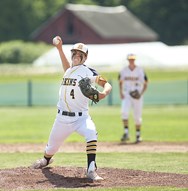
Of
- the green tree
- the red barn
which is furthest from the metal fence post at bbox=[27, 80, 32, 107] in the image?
the green tree

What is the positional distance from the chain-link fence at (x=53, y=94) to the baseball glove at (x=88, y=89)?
867 inches

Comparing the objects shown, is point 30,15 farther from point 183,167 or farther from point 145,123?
point 183,167

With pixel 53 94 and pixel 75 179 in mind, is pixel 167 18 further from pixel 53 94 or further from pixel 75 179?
pixel 75 179

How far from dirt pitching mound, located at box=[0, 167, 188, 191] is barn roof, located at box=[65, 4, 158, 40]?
64.0m

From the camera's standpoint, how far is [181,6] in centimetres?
8912

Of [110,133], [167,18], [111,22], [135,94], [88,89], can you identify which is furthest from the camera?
[167,18]

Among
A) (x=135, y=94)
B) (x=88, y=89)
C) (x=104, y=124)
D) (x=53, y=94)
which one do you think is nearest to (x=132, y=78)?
(x=135, y=94)

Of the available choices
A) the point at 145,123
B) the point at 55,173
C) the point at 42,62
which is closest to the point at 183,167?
the point at 55,173

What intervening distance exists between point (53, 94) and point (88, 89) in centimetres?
2308

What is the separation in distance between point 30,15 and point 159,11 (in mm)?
16009

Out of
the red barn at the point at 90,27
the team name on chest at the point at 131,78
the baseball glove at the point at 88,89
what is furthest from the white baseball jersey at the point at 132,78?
the red barn at the point at 90,27

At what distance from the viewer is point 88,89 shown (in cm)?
1070

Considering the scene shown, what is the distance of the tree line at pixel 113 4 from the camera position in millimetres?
82938

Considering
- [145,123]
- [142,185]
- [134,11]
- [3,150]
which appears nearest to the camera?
[142,185]
